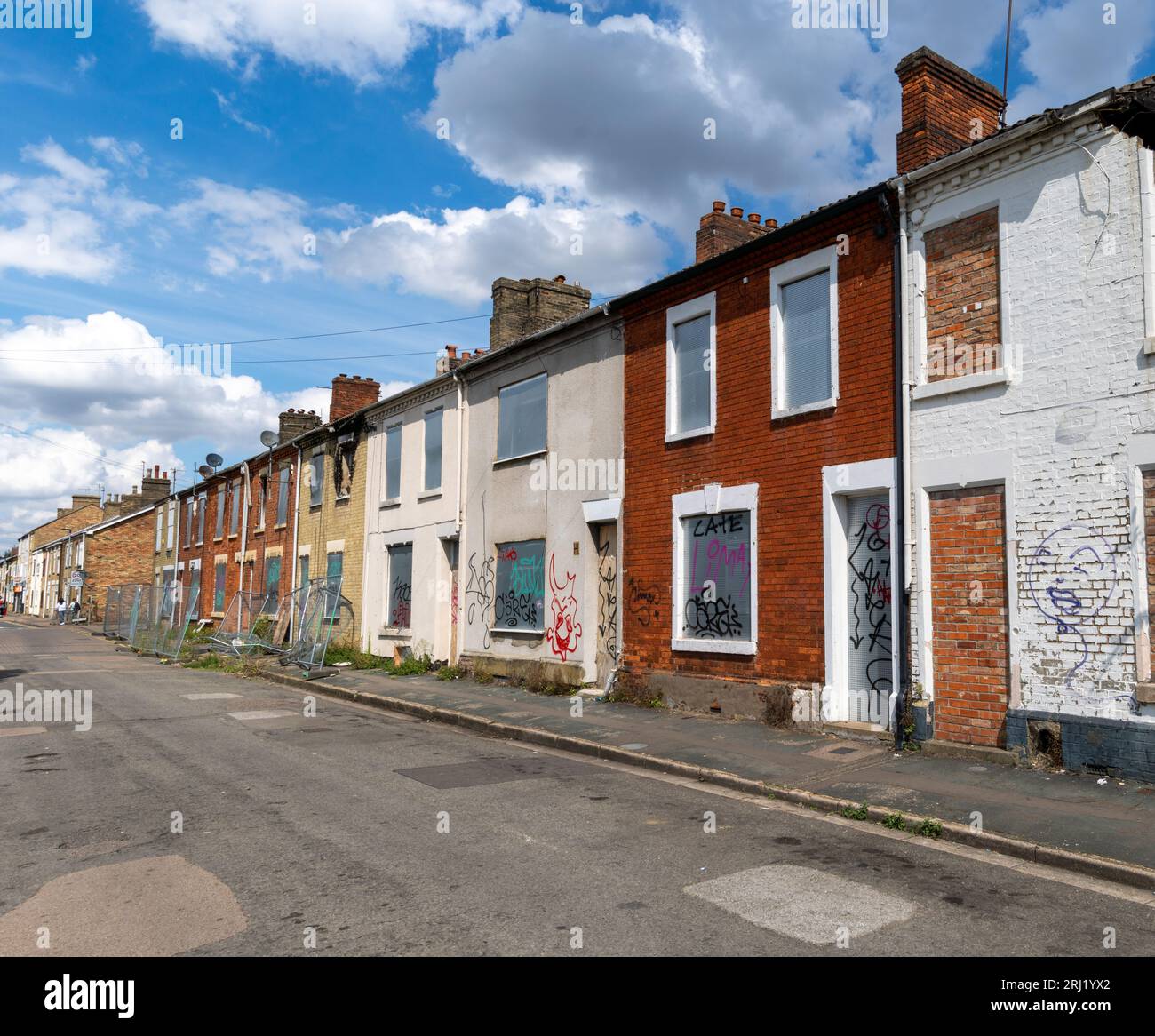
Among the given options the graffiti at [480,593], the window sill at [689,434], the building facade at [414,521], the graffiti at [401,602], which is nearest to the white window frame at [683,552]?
the window sill at [689,434]

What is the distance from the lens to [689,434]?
41.4ft

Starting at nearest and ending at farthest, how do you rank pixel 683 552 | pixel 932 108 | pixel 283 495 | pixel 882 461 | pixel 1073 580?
pixel 1073 580, pixel 882 461, pixel 932 108, pixel 683 552, pixel 283 495

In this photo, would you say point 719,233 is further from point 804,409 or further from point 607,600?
point 607,600

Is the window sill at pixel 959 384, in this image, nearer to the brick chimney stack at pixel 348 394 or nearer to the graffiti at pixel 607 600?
the graffiti at pixel 607 600

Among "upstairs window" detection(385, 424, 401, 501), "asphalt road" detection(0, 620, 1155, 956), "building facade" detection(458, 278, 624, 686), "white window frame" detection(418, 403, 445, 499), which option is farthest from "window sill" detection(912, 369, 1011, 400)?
"upstairs window" detection(385, 424, 401, 501)

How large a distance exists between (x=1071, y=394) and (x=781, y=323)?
3.95 metres

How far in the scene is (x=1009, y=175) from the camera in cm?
903

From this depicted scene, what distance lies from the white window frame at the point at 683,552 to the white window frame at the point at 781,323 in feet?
3.71

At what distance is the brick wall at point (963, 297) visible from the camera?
921 cm

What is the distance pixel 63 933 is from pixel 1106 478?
8365 millimetres

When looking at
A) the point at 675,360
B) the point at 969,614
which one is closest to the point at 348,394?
the point at 675,360

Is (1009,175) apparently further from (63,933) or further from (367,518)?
(367,518)
